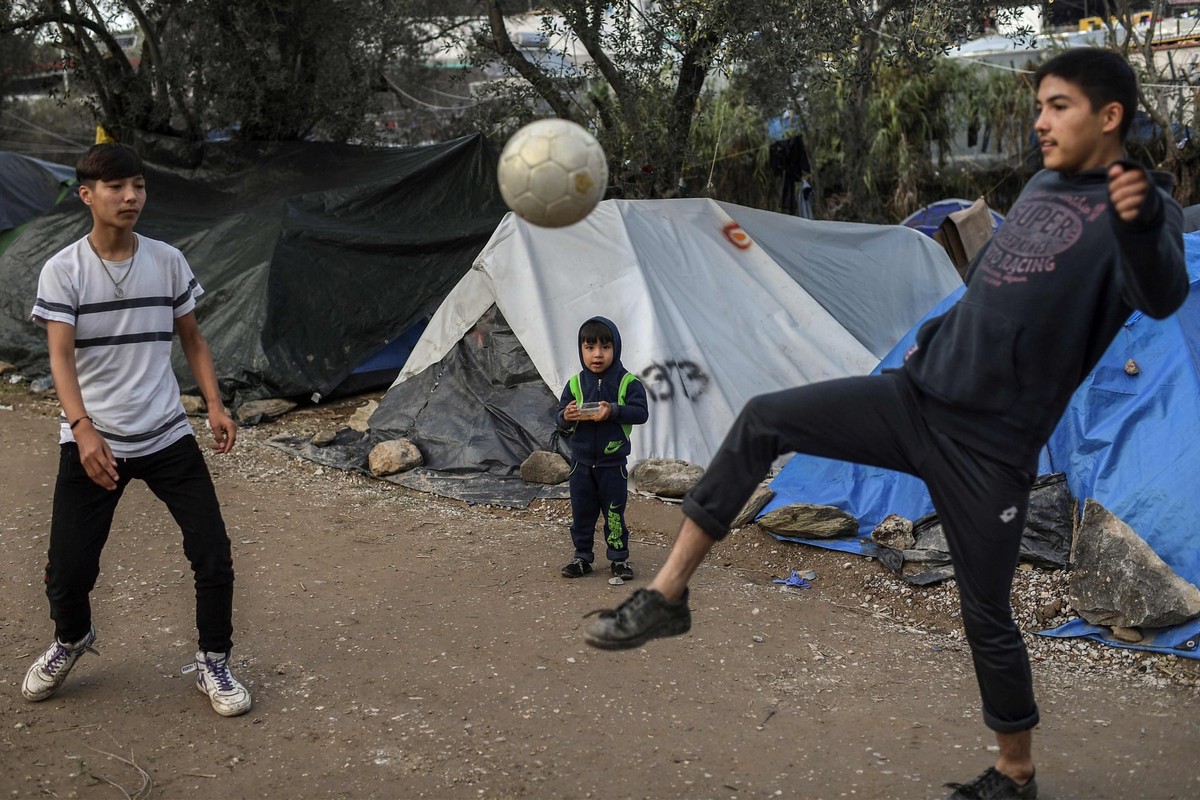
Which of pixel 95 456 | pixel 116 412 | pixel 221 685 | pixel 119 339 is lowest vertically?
pixel 221 685

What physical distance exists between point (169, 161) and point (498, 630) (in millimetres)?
8075

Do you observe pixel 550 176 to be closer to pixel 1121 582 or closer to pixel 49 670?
pixel 49 670

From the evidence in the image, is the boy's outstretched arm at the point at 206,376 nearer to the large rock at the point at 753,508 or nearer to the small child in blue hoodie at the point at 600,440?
the small child in blue hoodie at the point at 600,440

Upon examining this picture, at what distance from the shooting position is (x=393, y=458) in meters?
7.50

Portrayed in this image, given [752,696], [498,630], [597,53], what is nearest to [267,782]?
[498,630]

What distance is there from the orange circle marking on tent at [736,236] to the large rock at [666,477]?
89.5 inches

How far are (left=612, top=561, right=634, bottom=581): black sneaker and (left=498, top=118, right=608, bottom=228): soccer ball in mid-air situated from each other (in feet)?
7.83

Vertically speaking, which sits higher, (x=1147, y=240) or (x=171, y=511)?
(x=1147, y=240)

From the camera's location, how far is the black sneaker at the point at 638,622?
112 inches

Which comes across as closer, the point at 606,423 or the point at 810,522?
the point at 606,423

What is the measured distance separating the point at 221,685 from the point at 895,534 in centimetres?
353

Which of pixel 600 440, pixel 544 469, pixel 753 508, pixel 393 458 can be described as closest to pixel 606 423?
pixel 600 440

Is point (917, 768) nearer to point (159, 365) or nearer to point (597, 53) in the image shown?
point (159, 365)

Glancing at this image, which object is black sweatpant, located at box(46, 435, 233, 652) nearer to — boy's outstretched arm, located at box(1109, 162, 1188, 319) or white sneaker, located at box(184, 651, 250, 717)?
white sneaker, located at box(184, 651, 250, 717)
